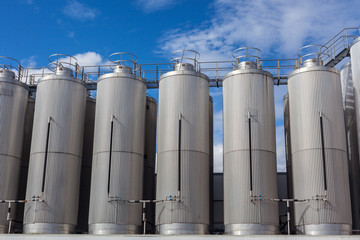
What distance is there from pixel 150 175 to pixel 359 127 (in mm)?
15549

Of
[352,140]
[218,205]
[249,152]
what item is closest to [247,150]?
[249,152]

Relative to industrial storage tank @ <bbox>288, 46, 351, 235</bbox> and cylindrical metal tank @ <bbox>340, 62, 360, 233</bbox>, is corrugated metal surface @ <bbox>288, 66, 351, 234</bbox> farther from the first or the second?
cylindrical metal tank @ <bbox>340, 62, 360, 233</bbox>

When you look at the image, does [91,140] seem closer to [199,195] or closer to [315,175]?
[199,195]

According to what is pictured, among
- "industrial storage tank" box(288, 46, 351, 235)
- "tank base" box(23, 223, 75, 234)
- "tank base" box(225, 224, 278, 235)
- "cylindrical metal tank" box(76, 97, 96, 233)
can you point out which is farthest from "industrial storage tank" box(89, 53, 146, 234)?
"industrial storage tank" box(288, 46, 351, 235)

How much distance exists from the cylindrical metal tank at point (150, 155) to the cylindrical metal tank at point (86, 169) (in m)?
4.37

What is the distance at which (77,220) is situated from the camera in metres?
36.2

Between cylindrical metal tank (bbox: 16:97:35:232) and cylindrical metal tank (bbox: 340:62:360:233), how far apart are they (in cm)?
2349

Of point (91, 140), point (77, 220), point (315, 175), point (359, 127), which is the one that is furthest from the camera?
point (91, 140)

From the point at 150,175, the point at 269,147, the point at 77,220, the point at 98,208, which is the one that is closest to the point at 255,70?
the point at 269,147

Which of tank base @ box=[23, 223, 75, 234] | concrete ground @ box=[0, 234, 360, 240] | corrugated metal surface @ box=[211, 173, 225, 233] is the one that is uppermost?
corrugated metal surface @ box=[211, 173, 225, 233]

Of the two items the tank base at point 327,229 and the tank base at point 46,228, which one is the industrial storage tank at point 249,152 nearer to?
the tank base at point 327,229

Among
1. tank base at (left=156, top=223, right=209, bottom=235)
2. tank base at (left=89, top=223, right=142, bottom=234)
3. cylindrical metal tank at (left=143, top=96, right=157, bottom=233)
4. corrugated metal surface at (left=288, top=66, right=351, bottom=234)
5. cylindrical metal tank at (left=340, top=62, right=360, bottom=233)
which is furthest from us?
cylindrical metal tank at (left=143, top=96, right=157, bottom=233)

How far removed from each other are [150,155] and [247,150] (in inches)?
370

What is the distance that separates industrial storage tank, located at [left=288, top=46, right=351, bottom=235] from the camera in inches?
1161
